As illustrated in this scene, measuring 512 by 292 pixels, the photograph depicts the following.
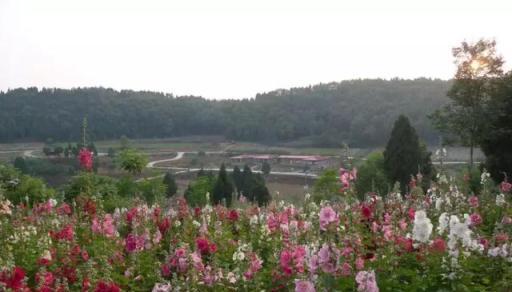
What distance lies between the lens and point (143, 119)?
152875mm

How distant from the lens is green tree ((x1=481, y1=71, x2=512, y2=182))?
1086 inches

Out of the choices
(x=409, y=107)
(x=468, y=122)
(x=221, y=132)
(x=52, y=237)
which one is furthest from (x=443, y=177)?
(x=221, y=132)

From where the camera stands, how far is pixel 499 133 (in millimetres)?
27750

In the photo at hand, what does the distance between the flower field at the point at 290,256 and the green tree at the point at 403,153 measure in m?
31.1

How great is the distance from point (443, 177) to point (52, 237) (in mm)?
6493

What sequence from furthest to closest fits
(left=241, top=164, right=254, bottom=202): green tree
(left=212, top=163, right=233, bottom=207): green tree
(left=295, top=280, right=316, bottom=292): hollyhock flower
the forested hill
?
the forested hill → (left=241, top=164, right=254, bottom=202): green tree → (left=212, top=163, right=233, bottom=207): green tree → (left=295, top=280, right=316, bottom=292): hollyhock flower

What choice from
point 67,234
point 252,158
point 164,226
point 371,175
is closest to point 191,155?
point 252,158

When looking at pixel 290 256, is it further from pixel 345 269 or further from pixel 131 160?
pixel 131 160

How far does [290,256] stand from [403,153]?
3607 cm

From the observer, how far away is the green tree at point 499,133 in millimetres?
27594

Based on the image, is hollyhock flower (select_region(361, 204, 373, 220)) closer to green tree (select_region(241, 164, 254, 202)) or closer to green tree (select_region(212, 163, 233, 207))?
green tree (select_region(212, 163, 233, 207))

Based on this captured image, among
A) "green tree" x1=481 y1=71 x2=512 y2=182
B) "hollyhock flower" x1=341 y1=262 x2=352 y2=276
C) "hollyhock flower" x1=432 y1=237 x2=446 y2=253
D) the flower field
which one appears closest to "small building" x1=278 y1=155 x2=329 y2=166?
"green tree" x1=481 y1=71 x2=512 y2=182

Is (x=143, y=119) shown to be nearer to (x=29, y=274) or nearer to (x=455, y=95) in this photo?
(x=455, y=95)

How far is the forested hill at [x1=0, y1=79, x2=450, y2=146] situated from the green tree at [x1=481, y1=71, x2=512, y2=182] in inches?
3325
